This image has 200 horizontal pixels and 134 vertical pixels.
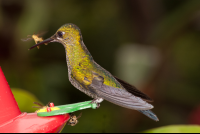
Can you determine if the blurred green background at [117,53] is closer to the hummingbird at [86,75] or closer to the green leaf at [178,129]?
the green leaf at [178,129]

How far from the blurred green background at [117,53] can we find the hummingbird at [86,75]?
1.69 m

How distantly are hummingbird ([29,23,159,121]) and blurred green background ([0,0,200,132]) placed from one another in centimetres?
169

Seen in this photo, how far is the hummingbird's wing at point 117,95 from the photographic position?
83 cm

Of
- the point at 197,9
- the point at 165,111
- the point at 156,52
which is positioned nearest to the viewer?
the point at 197,9

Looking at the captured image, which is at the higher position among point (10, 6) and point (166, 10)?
point (10, 6)

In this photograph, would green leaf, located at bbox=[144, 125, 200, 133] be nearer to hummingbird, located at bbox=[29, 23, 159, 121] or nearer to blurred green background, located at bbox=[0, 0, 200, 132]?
hummingbird, located at bbox=[29, 23, 159, 121]

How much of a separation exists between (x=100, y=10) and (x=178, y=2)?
1.14 meters

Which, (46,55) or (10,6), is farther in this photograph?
(46,55)

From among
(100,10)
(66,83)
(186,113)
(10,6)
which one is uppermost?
(10,6)

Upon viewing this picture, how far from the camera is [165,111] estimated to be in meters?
3.65

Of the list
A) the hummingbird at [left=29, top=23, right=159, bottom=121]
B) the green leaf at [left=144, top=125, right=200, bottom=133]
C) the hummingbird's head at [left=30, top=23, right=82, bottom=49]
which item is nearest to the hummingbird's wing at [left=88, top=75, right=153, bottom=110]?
the hummingbird at [left=29, top=23, right=159, bottom=121]

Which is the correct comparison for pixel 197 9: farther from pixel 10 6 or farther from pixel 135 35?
pixel 10 6

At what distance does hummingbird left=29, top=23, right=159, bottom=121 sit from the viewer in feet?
2.94

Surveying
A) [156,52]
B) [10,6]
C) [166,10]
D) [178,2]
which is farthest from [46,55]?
[178,2]
